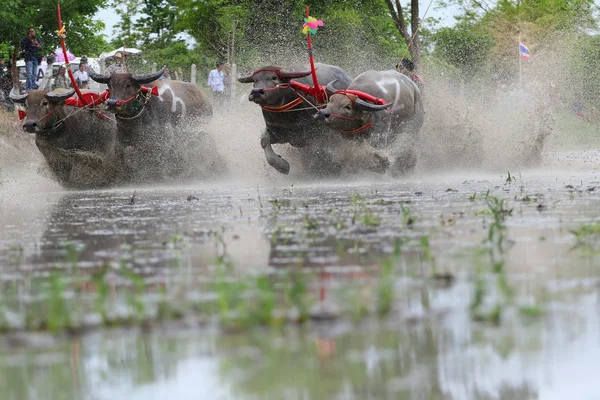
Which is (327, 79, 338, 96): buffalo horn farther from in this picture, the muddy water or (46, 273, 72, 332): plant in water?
(46, 273, 72, 332): plant in water


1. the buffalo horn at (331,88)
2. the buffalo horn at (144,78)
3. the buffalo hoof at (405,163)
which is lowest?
the buffalo hoof at (405,163)

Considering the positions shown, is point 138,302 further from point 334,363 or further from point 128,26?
point 128,26

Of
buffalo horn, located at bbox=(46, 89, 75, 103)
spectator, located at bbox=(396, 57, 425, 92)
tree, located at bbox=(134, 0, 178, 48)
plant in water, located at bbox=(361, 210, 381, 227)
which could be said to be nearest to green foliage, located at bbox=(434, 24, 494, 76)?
tree, located at bbox=(134, 0, 178, 48)

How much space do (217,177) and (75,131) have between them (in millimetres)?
2070

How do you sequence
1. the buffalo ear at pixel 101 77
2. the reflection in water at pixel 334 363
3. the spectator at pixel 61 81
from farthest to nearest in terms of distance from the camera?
1. the spectator at pixel 61 81
2. the buffalo ear at pixel 101 77
3. the reflection in water at pixel 334 363

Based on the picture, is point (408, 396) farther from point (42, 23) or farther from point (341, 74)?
point (42, 23)

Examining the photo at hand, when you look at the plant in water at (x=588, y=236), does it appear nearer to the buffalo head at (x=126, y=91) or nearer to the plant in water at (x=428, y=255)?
the plant in water at (x=428, y=255)

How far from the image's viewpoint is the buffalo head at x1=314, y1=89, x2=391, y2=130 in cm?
1492

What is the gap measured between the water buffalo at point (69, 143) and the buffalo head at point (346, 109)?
10.4 feet

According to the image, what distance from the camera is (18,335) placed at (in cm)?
414

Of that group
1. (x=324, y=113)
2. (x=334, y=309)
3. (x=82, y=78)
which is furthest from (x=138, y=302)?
(x=82, y=78)


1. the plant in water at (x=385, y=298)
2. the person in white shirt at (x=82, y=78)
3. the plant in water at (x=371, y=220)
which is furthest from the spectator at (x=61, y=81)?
the plant in water at (x=385, y=298)

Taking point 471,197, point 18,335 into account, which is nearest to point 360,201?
point 471,197

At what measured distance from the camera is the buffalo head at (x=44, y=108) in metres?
15.8
